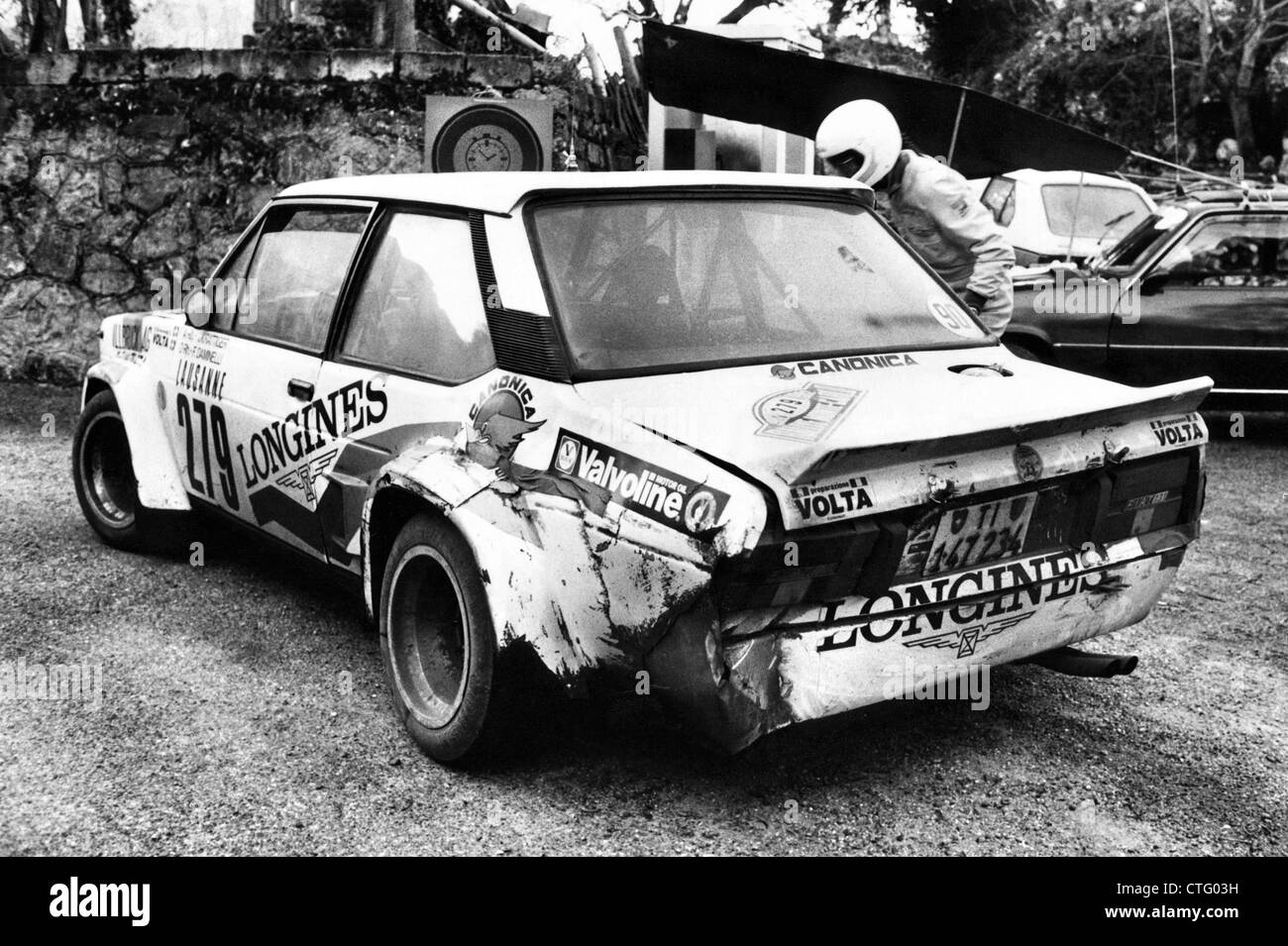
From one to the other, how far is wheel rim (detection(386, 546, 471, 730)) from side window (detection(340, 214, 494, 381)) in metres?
0.54

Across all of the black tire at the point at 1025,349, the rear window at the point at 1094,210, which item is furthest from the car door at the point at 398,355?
the rear window at the point at 1094,210

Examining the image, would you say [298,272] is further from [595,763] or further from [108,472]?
[595,763]

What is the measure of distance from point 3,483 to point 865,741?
17.7 feet

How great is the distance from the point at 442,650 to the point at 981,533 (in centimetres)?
145

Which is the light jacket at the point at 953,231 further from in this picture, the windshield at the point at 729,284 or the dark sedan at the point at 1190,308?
the dark sedan at the point at 1190,308

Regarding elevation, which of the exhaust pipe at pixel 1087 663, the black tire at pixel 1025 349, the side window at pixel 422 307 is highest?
the side window at pixel 422 307

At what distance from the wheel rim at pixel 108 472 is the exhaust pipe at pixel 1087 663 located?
372cm

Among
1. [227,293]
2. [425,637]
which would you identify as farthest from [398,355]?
[227,293]

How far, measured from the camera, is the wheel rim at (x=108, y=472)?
562 cm

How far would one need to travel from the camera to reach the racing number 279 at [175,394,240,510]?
4660 mm

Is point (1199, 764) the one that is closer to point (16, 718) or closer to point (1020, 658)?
point (1020, 658)

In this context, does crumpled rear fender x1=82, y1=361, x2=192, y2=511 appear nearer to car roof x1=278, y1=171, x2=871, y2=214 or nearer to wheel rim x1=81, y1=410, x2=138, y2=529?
wheel rim x1=81, y1=410, x2=138, y2=529

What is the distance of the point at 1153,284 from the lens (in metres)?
8.87

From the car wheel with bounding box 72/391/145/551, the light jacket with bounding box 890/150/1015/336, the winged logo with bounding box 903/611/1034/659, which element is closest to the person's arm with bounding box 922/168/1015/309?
the light jacket with bounding box 890/150/1015/336
